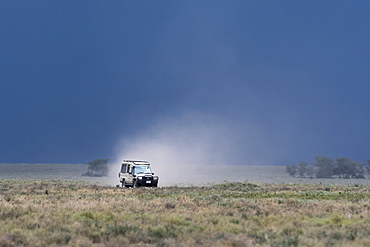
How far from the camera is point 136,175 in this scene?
43.0 metres

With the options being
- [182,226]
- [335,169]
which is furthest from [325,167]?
[182,226]

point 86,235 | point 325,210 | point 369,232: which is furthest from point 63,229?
point 325,210

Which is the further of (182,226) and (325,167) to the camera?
(325,167)

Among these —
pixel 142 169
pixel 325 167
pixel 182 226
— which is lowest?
pixel 182 226

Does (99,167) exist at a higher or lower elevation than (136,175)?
higher

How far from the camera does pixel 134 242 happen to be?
43.1ft

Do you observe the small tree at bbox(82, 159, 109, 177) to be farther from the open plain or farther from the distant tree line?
the open plain

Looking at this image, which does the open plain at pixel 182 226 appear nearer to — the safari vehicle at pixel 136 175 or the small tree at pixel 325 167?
the safari vehicle at pixel 136 175

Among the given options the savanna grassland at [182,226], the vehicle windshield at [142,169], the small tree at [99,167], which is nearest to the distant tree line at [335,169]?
the small tree at [99,167]

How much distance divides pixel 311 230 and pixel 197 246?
13.9 ft

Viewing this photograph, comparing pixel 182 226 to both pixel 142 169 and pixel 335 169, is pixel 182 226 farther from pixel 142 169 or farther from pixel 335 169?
pixel 335 169

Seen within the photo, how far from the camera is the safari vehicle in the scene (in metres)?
42.7

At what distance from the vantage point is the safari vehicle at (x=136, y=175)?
42656 millimetres

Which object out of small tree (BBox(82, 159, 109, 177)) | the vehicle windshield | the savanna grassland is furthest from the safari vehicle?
small tree (BBox(82, 159, 109, 177))
